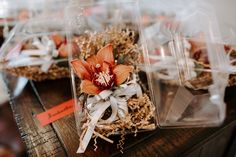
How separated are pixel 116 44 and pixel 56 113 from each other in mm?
286

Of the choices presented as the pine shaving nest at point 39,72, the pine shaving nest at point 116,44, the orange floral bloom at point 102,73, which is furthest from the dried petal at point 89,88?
the pine shaving nest at point 39,72

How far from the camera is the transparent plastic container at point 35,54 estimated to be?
948 millimetres

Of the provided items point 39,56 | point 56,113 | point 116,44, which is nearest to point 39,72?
point 39,56

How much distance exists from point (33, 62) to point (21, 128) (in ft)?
0.81

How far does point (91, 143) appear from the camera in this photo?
0.74 meters

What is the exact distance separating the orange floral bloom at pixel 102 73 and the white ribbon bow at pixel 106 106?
21 millimetres

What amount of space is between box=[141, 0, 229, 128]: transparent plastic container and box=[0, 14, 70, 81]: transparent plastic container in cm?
32

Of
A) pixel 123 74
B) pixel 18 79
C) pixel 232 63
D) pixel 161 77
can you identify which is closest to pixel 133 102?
pixel 123 74

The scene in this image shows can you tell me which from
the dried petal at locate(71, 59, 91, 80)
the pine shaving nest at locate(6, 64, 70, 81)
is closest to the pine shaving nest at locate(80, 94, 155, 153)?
the dried petal at locate(71, 59, 91, 80)

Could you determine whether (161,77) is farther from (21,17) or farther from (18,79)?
(21,17)

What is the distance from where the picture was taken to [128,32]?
34.9 inches

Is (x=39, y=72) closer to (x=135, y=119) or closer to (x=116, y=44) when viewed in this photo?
(x=116, y=44)

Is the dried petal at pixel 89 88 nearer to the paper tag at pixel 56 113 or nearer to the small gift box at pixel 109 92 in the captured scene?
the small gift box at pixel 109 92

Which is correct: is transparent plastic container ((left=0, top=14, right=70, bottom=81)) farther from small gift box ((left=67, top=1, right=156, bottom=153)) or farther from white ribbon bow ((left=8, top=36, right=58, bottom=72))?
small gift box ((left=67, top=1, right=156, bottom=153))
